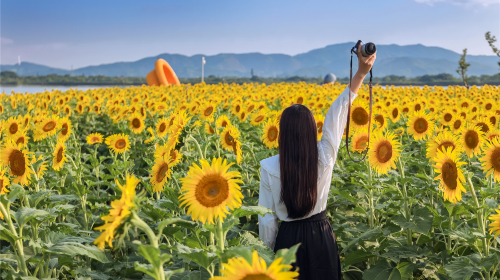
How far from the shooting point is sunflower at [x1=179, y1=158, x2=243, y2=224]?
1955 mm

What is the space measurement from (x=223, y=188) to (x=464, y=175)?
1840mm

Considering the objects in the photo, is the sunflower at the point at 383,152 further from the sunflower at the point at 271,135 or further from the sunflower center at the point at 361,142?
the sunflower at the point at 271,135

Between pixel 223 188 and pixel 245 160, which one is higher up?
pixel 223 188

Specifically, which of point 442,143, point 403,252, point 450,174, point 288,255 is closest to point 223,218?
point 288,255

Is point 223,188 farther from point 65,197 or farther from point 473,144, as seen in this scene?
point 473,144

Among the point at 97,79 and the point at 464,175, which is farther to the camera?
the point at 97,79

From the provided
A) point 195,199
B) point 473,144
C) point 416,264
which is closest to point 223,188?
point 195,199

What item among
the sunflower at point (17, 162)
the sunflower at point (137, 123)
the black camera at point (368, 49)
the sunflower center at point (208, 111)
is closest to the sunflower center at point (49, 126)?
the sunflower at point (137, 123)

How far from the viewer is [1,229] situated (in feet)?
7.34

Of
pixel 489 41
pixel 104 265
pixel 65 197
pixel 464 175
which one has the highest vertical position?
pixel 489 41

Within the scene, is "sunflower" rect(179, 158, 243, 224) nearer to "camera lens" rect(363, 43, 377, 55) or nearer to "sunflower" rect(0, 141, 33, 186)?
"camera lens" rect(363, 43, 377, 55)

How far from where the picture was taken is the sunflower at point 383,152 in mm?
3791

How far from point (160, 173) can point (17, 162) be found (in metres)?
1.47

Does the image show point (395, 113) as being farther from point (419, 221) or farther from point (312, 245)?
point (312, 245)
